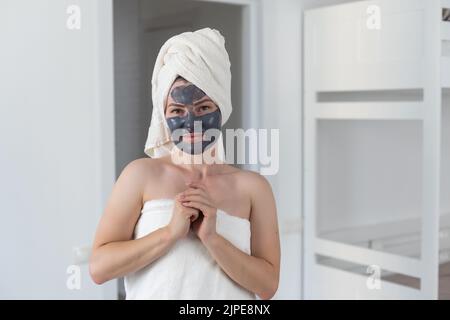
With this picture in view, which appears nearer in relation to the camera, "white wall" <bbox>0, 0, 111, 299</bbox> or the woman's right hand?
the woman's right hand

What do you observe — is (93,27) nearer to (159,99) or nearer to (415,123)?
(159,99)

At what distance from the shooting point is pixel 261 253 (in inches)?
24.8

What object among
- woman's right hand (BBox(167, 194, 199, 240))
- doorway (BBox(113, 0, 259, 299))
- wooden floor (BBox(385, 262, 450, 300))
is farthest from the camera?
wooden floor (BBox(385, 262, 450, 300))

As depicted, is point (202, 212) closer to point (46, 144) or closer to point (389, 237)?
point (46, 144)

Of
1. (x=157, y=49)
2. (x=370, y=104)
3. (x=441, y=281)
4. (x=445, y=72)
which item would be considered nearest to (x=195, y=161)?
(x=157, y=49)

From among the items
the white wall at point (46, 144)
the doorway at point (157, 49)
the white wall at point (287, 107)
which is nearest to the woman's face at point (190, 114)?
the doorway at point (157, 49)

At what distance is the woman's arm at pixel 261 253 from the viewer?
0.59m

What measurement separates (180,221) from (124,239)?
0.07 m

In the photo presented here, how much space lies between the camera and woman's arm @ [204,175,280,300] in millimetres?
591

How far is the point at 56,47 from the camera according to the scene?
1388mm

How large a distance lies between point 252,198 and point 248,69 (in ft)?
3.97

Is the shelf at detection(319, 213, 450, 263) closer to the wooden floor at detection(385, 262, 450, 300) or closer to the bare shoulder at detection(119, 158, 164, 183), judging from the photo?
the wooden floor at detection(385, 262, 450, 300)

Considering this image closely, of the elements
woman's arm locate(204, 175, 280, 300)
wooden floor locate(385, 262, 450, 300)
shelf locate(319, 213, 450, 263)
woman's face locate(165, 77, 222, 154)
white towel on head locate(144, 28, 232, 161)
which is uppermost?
white towel on head locate(144, 28, 232, 161)

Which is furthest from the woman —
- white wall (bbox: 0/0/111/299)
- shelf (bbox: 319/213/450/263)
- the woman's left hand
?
shelf (bbox: 319/213/450/263)
